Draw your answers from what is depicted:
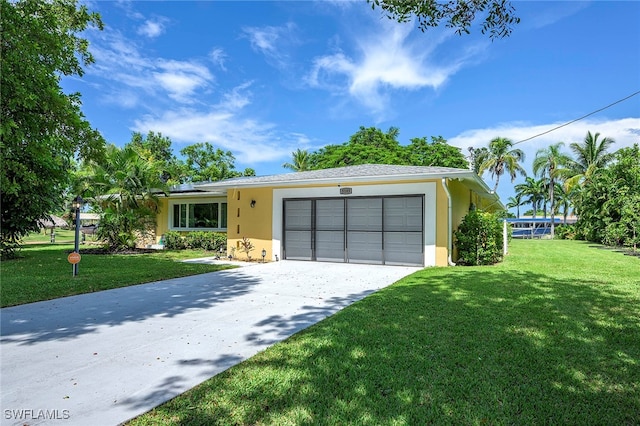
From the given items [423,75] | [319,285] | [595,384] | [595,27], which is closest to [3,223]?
[319,285]

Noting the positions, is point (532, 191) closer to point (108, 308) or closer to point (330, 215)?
point (330, 215)

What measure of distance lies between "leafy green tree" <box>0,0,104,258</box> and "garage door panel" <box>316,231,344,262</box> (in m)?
7.18

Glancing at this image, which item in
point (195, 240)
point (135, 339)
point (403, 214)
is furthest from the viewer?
point (195, 240)

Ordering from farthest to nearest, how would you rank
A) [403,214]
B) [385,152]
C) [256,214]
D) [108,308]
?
[385,152] < [256,214] < [403,214] < [108,308]

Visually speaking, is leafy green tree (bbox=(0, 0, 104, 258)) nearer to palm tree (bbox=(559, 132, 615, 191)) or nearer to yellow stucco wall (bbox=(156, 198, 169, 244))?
yellow stucco wall (bbox=(156, 198, 169, 244))

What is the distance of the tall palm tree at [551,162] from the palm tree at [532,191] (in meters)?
8.87

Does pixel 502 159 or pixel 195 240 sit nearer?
pixel 195 240

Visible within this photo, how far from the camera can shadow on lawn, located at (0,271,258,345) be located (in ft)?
14.1

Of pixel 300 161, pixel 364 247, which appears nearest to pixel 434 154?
pixel 300 161

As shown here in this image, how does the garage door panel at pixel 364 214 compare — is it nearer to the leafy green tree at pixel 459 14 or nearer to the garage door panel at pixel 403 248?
the garage door panel at pixel 403 248

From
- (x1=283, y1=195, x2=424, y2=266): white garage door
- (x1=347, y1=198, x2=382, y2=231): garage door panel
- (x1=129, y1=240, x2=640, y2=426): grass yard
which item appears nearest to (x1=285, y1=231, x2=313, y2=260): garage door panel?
(x1=283, y1=195, x2=424, y2=266): white garage door

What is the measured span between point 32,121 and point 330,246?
8255mm

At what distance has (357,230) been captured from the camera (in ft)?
36.9

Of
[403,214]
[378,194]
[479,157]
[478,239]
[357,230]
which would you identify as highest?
[479,157]
